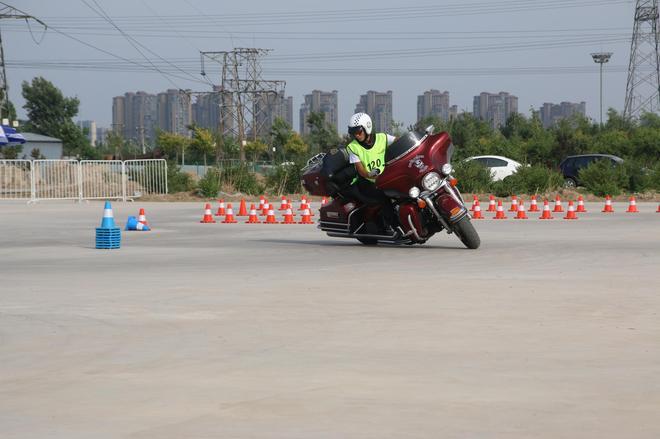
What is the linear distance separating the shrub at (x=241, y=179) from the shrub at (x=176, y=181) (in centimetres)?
131

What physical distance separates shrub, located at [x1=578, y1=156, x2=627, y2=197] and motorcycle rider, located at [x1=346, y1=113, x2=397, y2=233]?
2324cm

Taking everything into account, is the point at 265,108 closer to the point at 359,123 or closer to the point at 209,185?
the point at 209,185

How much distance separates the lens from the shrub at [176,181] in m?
46.1

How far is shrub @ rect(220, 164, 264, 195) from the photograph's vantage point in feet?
149

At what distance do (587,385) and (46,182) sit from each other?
37944mm

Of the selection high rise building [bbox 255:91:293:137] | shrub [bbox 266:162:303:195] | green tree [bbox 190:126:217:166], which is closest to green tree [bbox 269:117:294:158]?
high rise building [bbox 255:91:293:137]

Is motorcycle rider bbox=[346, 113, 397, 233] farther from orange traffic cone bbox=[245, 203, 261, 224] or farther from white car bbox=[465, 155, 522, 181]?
white car bbox=[465, 155, 522, 181]

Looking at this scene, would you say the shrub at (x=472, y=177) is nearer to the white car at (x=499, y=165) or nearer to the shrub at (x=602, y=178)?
the white car at (x=499, y=165)

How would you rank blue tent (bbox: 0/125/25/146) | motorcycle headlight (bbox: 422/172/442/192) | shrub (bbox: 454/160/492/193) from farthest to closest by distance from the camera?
blue tent (bbox: 0/125/25/146), shrub (bbox: 454/160/492/193), motorcycle headlight (bbox: 422/172/442/192)

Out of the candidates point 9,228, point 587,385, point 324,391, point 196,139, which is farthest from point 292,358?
point 196,139

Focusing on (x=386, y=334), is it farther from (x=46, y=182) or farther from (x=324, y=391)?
(x=46, y=182)

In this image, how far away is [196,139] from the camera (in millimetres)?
96625

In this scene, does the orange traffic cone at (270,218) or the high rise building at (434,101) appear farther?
the high rise building at (434,101)

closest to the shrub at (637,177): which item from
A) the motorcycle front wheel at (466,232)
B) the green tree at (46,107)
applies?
the motorcycle front wheel at (466,232)
